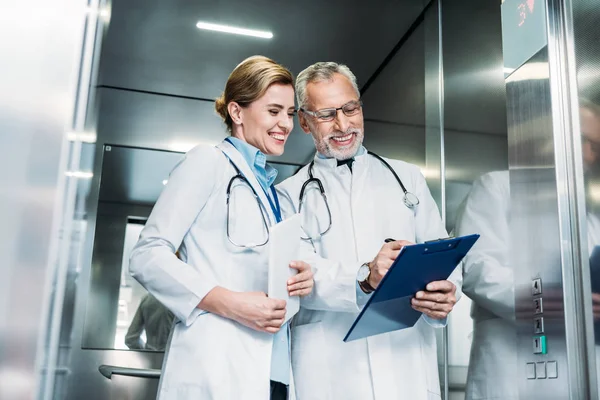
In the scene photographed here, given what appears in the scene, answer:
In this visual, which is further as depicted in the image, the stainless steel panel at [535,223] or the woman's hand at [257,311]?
the stainless steel panel at [535,223]

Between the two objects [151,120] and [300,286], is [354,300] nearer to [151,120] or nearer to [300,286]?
[300,286]

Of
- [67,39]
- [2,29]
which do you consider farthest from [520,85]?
[2,29]

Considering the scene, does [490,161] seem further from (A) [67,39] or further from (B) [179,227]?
(A) [67,39]

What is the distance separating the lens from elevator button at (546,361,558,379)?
1.42m

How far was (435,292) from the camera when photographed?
1.46 meters

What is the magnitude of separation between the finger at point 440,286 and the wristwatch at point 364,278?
0.54 feet

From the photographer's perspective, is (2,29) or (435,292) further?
(435,292)

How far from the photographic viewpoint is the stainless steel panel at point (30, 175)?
0.53m

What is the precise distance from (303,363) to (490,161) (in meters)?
0.84

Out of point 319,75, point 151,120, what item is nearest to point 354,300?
point 319,75

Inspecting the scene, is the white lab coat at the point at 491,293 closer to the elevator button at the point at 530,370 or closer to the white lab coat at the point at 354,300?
the elevator button at the point at 530,370

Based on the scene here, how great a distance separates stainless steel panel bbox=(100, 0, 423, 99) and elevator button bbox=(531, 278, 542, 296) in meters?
1.65

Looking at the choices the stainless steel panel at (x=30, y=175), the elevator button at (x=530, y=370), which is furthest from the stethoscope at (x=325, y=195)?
the stainless steel panel at (x=30, y=175)

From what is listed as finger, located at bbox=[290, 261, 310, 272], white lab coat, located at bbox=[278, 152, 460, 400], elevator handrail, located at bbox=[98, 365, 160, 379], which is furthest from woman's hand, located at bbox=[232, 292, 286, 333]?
elevator handrail, located at bbox=[98, 365, 160, 379]
